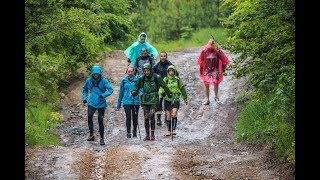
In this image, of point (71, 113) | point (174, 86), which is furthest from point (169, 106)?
point (71, 113)

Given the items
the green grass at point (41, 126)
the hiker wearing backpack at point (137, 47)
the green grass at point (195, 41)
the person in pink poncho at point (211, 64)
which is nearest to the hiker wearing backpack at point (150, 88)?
the green grass at point (41, 126)

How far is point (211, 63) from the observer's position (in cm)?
1766

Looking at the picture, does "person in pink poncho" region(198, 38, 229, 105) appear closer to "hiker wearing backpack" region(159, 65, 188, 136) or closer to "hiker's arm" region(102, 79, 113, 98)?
A: "hiker wearing backpack" region(159, 65, 188, 136)

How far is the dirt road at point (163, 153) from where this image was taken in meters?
10.9

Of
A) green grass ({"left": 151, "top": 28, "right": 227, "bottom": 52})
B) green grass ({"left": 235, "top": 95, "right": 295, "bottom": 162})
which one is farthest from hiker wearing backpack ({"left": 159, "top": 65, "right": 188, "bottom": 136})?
green grass ({"left": 151, "top": 28, "right": 227, "bottom": 52})

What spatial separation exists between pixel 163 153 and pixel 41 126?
4.79 metres

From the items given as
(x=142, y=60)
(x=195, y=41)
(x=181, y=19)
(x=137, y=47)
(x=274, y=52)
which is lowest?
(x=142, y=60)

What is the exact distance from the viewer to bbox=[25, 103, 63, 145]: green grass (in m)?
14.1

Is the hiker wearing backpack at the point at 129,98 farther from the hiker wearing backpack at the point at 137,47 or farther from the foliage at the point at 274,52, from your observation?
the foliage at the point at 274,52

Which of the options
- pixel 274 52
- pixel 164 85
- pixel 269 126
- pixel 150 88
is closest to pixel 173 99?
pixel 164 85

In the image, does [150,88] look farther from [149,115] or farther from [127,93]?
[127,93]

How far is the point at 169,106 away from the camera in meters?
14.9

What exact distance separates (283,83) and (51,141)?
7281 millimetres

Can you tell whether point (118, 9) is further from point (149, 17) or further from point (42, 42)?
point (42, 42)
